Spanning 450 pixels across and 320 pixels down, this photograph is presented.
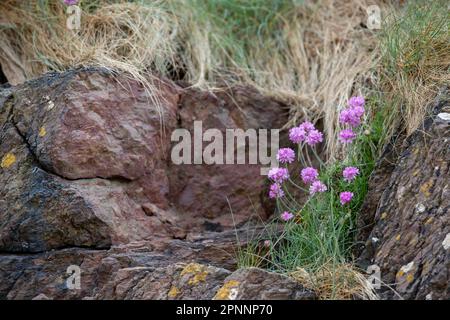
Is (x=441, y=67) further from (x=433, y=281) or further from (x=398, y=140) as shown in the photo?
(x=433, y=281)

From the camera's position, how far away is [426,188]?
306cm

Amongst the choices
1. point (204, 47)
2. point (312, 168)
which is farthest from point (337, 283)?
point (204, 47)

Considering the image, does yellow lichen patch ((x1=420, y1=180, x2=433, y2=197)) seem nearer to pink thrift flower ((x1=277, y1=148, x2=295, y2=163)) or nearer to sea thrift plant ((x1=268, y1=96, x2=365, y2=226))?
sea thrift plant ((x1=268, y1=96, x2=365, y2=226))

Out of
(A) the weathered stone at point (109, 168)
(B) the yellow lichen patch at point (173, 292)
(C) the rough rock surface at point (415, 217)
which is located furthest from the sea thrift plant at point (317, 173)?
(B) the yellow lichen patch at point (173, 292)

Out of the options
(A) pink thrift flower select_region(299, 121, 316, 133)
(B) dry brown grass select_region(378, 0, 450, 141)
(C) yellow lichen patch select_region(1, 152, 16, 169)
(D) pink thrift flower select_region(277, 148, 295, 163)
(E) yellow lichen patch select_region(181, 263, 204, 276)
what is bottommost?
(E) yellow lichen patch select_region(181, 263, 204, 276)

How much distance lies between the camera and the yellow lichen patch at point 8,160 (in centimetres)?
345

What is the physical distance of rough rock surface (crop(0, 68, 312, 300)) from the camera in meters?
3.12

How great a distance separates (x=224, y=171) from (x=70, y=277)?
1014 millimetres

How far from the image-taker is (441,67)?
357 centimetres

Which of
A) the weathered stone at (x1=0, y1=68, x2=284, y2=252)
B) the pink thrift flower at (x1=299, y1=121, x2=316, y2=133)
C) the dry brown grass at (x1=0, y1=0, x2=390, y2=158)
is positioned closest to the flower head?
the pink thrift flower at (x1=299, y1=121, x2=316, y2=133)

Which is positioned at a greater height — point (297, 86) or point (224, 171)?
point (297, 86)

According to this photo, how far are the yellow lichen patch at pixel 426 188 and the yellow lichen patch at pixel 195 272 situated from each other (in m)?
0.91

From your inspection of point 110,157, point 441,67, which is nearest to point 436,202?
point 441,67

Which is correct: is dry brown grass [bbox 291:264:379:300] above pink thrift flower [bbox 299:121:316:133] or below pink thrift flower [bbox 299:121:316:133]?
below
